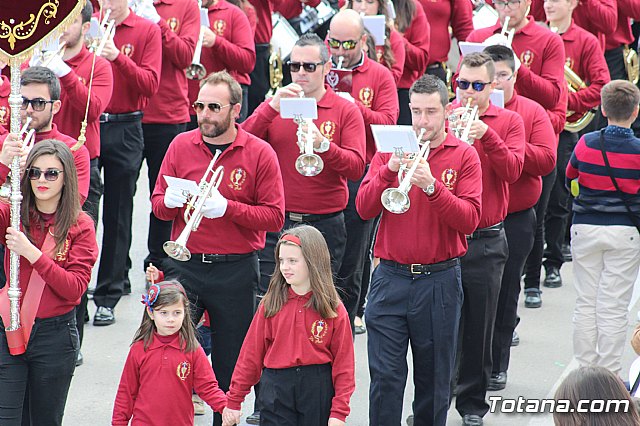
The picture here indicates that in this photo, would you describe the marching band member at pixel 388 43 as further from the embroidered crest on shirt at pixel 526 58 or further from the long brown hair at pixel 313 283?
the long brown hair at pixel 313 283

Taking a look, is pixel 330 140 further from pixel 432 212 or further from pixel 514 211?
pixel 432 212

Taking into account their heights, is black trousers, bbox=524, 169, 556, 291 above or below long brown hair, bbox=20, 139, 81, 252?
below

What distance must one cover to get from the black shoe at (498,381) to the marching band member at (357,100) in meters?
1.16

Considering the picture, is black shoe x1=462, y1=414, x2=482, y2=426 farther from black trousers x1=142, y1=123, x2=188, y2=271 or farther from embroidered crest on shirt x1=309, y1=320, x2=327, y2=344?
black trousers x1=142, y1=123, x2=188, y2=271

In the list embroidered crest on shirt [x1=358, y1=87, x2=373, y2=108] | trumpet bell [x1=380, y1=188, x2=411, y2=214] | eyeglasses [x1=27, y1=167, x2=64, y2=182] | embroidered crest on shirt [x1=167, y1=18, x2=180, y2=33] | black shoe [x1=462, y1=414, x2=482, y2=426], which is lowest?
black shoe [x1=462, y1=414, x2=482, y2=426]

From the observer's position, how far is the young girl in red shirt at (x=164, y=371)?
6.81 meters

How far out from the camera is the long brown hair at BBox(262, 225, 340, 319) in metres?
6.72

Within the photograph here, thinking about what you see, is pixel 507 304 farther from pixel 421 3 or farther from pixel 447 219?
pixel 421 3

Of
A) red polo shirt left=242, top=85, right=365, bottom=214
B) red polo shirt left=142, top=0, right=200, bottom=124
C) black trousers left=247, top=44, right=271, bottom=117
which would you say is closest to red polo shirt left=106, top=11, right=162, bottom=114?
red polo shirt left=142, top=0, right=200, bottom=124

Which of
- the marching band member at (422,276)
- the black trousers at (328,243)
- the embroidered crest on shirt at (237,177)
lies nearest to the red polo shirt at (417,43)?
the black trousers at (328,243)

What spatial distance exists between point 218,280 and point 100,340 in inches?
86.3

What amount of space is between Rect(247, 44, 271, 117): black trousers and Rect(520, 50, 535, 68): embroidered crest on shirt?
3231 millimetres

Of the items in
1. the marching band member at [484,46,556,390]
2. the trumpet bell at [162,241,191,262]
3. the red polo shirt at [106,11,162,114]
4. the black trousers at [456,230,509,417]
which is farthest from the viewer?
the red polo shirt at [106,11,162,114]

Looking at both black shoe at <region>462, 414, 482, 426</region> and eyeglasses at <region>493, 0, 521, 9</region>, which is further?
eyeglasses at <region>493, 0, 521, 9</region>
